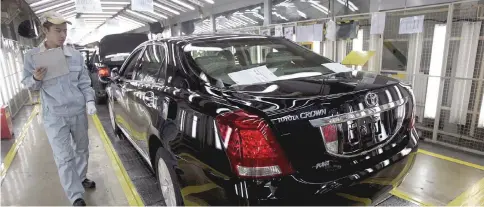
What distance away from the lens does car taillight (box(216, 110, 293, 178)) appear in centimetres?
139

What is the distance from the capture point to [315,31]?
19.4ft

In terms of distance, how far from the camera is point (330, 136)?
4.87ft

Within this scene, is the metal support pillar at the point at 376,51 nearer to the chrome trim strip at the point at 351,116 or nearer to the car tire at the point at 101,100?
the chrome trim strip at the point at 351,116

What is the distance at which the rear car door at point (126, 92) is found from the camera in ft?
9.90

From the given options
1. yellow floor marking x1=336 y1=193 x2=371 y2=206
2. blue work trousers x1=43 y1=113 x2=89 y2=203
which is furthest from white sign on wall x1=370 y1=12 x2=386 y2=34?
blue work trousers x1=43 y1=113 x2=89 y2=203

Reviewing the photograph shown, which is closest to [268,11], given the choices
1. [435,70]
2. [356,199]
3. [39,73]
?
[435,70]

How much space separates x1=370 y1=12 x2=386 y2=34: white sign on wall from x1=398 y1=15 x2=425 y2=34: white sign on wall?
0.28 metres

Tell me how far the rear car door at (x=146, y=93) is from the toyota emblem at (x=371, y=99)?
1420 mm

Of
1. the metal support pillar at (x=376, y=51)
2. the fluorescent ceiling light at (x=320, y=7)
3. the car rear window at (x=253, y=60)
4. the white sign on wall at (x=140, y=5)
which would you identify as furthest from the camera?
the fluorescent ceiling light at (x=320, y=7)

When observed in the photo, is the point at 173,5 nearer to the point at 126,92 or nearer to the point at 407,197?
the point at 126,92

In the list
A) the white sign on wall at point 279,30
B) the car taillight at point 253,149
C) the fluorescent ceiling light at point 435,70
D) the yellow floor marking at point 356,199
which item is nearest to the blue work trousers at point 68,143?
the car taillight at point 253,149

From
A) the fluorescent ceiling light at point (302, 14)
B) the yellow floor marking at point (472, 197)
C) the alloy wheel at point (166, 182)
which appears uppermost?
the fluorescent ceiling light at point (302, 14)

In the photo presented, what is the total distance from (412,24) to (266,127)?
12.6ft

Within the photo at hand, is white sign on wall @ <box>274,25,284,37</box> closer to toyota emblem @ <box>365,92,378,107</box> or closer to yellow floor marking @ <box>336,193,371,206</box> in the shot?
toyota emblem @ <box>365,92,378,107</box>
